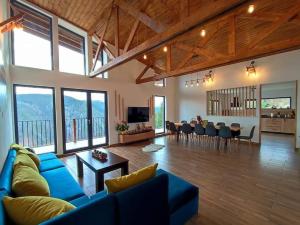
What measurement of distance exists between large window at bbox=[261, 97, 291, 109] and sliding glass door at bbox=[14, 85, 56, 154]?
33.4 ft

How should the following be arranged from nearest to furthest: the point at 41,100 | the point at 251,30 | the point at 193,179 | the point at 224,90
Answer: the point at 193,179
the point at 41,100
the point at 251,30
the point at 224,90

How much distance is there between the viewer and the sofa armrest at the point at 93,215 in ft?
3.40

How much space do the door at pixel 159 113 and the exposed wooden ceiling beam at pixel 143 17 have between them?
4454 millimetres

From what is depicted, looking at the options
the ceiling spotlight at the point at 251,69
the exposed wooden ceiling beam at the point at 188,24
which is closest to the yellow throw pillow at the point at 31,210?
the exposed wooden ceiling beam at the point at 188,24

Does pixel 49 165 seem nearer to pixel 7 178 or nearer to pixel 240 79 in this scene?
pixel 7 178

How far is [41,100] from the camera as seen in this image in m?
4.81

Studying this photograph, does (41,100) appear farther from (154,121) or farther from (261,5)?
(261,5)

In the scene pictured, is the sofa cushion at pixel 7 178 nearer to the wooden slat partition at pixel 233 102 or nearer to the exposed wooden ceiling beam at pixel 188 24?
the exposed wooden ceiling beam at pixel 188 24

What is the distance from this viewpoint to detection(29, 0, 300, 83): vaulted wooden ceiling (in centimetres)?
313

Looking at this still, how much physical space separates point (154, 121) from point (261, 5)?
5.59m

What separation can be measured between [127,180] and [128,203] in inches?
7.4

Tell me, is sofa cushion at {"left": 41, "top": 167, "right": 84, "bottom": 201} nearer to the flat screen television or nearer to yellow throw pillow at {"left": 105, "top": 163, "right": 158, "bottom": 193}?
yellow throw pillow at {"left": 105, "top": 163, "right": 158, "bottom": 193}

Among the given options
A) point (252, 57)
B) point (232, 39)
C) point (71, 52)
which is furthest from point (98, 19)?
point (252, 57)

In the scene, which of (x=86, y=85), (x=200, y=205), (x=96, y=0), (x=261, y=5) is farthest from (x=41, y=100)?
(x=261, y=5)
